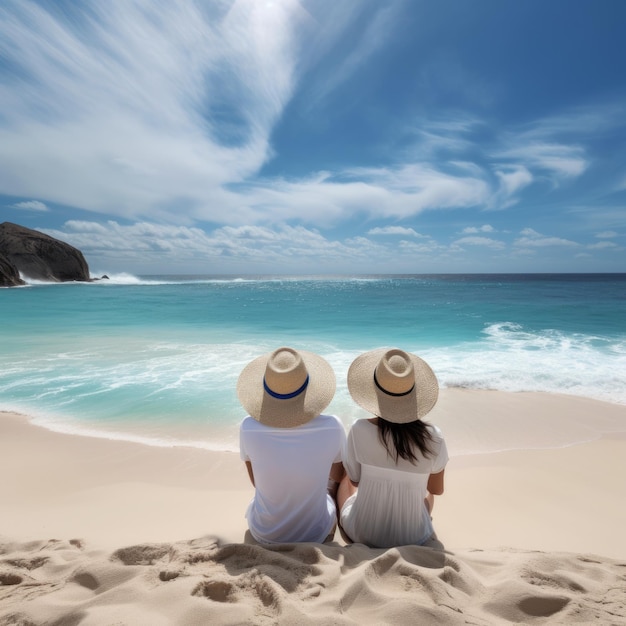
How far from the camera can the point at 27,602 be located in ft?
6.00

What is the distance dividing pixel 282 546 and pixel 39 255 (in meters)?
69.2

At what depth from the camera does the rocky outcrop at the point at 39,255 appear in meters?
54.9

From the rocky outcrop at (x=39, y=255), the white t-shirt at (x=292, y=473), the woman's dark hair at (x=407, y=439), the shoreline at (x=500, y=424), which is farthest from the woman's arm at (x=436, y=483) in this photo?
the rocky outcrop at (x=39, y=255)

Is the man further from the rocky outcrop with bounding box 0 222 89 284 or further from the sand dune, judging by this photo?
the rocky outcrop with bounding box 0 222 89 284

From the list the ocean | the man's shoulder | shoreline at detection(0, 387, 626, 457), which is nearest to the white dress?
the man's shoulder

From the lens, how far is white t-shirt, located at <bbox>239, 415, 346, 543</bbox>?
2.34 meters

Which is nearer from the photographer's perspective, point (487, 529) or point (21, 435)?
point (487, 529)

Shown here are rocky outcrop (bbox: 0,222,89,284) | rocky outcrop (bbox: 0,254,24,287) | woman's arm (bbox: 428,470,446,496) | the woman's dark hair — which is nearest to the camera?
the woman's dark hair

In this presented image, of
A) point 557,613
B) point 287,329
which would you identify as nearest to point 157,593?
point 557,613

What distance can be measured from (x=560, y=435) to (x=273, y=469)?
4830mm

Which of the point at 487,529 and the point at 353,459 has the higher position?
the point at 353,459

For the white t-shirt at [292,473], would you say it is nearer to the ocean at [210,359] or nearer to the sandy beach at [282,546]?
the sandy beach at [282,546]

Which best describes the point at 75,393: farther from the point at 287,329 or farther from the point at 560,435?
the point at 287,329

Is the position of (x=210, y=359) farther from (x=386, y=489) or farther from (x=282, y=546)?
(x=386, y=489)
